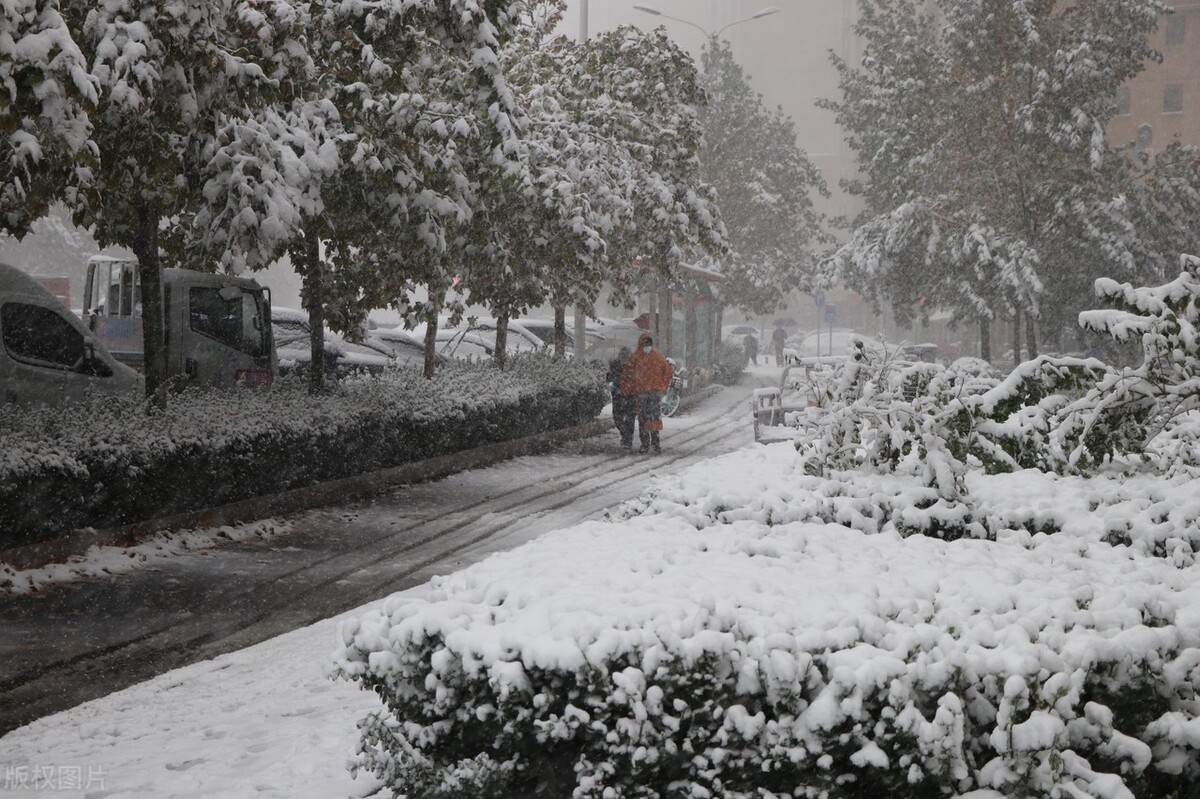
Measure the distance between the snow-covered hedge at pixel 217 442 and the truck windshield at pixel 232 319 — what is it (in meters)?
2.13

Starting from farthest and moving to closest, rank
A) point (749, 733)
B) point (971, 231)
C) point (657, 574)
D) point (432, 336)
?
point (971, 231) → point (432, 336) → point (657, 574) → point (749, 733)

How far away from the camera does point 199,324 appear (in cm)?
1742

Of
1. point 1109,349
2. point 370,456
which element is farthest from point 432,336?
point 1109,349

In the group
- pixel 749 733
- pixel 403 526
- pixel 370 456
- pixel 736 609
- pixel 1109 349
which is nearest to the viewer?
pixel 749 733

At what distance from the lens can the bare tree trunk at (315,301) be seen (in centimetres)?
1509

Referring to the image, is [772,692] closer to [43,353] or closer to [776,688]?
[776,688]

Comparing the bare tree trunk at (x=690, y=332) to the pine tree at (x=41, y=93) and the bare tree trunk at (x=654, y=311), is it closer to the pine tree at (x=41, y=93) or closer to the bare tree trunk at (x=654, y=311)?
the bare tree trunk at (x=654, y=311)

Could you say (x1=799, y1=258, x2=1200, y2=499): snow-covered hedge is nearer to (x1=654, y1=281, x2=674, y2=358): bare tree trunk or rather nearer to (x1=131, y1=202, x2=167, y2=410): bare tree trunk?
(x1=131, y1=202, x2=167, y2=410): bare tree trunk

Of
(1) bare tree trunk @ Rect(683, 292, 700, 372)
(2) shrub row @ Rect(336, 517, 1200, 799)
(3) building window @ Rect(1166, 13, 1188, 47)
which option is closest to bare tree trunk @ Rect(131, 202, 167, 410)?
(2) shrub row @ Rect(336, 517, 1200, 799)

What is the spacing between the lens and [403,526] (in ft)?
39.1

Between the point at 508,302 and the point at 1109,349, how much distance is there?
18.8 m

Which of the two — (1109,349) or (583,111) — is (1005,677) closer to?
(583,111)

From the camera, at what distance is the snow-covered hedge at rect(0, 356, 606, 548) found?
9.16 meters

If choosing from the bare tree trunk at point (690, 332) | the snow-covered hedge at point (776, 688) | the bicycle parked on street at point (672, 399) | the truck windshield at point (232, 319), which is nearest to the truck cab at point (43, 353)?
the truck windshield at point (232, 319)
